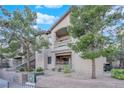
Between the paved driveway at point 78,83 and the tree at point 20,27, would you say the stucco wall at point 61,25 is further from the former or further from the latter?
the paved driveway at point 78,83

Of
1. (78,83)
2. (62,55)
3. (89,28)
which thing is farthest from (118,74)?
(62,55)

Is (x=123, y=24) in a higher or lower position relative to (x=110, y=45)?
higher

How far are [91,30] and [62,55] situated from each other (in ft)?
17.5

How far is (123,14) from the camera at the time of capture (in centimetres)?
903

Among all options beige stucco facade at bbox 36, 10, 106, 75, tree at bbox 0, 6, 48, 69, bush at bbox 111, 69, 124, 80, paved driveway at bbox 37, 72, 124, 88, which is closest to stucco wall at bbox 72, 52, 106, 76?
beige stucco facade at bbox 36, 10, 106, 75

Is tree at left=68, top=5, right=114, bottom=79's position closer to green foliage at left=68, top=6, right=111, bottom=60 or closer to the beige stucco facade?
green foliage at left=68, top=6, right=111, bottom=60

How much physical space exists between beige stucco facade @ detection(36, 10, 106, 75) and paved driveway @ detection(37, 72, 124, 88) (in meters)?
2.11

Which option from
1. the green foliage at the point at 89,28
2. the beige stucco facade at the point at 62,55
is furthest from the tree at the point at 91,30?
the beige stucco facade at the point at 62,55

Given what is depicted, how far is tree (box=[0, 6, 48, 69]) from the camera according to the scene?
11.9m

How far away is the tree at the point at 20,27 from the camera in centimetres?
1195

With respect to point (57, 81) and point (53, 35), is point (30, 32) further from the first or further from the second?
point (57, 81)
